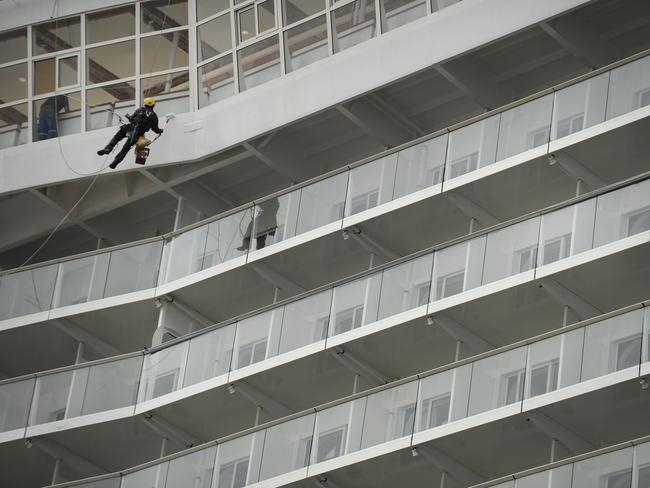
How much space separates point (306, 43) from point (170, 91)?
299cm

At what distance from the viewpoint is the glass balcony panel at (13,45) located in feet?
121

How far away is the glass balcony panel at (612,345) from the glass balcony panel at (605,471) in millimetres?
1704

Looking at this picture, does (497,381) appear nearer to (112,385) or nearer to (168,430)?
(168,430)

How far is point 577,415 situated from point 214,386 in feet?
23.7

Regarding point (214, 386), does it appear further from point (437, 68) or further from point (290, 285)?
point (437, 68)

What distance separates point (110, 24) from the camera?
36.4m

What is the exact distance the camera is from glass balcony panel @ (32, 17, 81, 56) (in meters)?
36.6

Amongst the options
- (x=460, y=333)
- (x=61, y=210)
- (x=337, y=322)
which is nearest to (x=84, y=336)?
(x=61, y=210)

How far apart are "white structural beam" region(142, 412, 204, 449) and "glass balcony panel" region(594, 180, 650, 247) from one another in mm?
8883

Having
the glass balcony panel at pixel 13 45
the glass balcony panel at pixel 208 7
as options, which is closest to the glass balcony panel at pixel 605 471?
the glass balcony panel at pixel 208 7

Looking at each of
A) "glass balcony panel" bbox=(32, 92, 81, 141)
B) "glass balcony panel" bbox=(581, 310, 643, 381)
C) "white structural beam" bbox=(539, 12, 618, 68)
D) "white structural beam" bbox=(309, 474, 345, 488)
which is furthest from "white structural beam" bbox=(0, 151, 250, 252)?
"glass balcony panel" bbox=(581, 310, 643, 381)

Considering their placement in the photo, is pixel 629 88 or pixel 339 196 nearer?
pixel 629 88

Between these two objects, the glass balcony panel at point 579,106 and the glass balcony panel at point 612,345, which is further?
the glass balcony panel at point 579,106

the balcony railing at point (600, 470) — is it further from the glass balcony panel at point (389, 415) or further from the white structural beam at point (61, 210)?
the white structural beam at point (61, 210)
